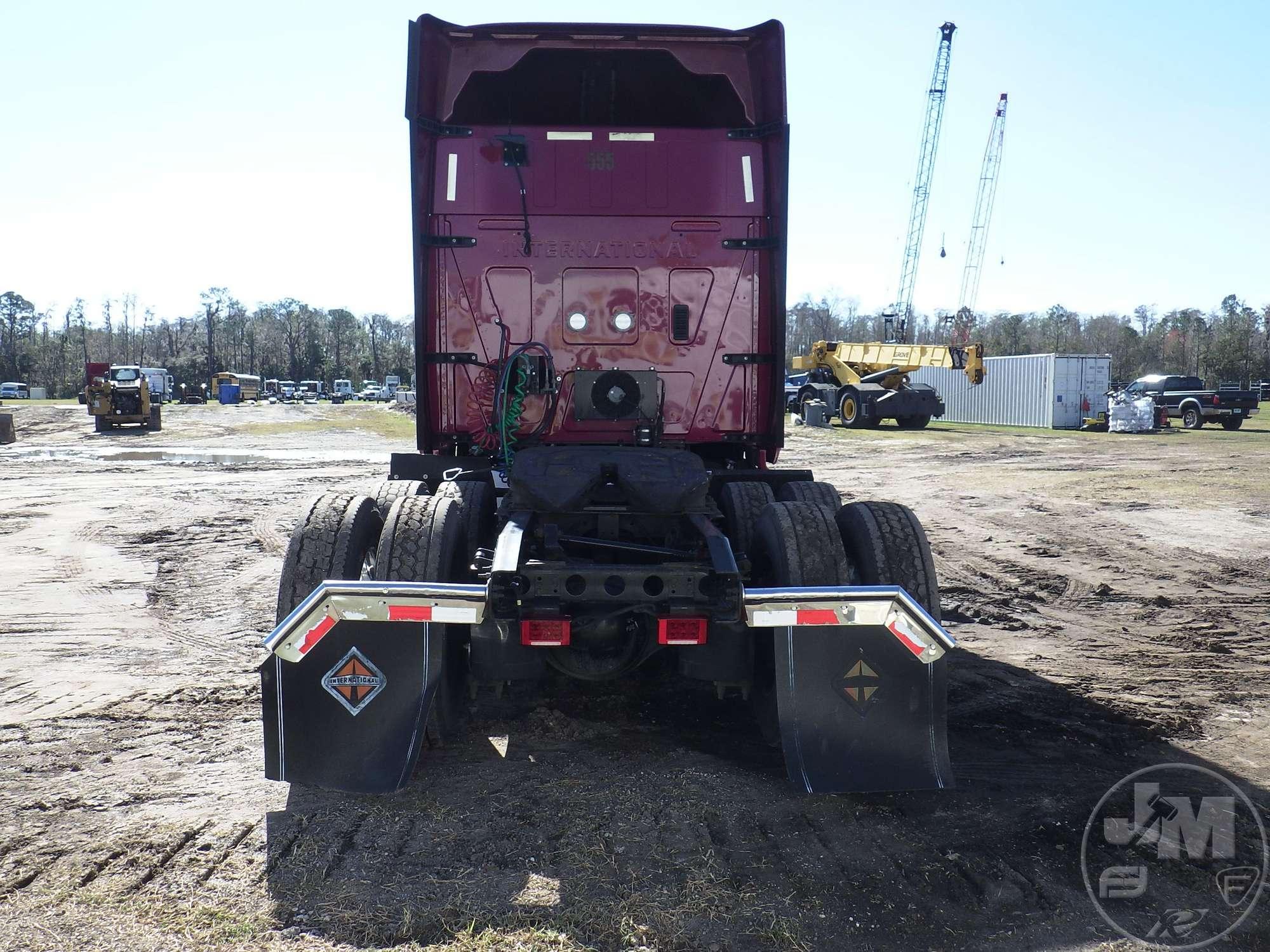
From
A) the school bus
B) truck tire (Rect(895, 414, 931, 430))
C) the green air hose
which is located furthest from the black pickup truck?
the school bus

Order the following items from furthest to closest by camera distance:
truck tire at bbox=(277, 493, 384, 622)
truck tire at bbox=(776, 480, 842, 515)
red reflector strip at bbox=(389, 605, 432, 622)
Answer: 1. truck tire at bbox=(776, 480, 842, 515)
2. truck tire at bbox=(277, 493, 384, 622)
3. red reflector strip at bbox=(389, 605, 432, 622)

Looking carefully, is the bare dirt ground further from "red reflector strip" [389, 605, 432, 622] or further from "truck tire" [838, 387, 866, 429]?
"truck tire" [838, 387, 866, 429]

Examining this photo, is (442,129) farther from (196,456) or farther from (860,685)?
(196,456)

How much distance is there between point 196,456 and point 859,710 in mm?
21326

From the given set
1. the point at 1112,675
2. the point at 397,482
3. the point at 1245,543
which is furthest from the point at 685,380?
the point at 1245,543

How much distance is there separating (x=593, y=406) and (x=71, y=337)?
5170 inches

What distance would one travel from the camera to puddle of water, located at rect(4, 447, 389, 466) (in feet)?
67.3

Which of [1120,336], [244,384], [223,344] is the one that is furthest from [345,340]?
[1120,336]

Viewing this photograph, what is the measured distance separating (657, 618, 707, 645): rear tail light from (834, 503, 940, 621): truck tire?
1.03 m

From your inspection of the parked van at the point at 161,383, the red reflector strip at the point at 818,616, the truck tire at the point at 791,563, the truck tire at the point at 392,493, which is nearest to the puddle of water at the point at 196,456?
the truck tire at the point at 392,493

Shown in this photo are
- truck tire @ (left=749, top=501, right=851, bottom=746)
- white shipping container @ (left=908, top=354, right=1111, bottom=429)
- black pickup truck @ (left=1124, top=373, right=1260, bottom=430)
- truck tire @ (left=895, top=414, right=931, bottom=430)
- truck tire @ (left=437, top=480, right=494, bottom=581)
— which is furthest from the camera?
white shipping container @ (left=908, top=354, right=1111, bottom=429)

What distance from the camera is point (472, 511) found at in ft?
15.9

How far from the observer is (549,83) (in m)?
5.67

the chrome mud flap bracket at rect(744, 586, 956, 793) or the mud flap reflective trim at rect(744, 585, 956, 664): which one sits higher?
the mud flap reflective trim at rect(744, 585, 956, 664)
